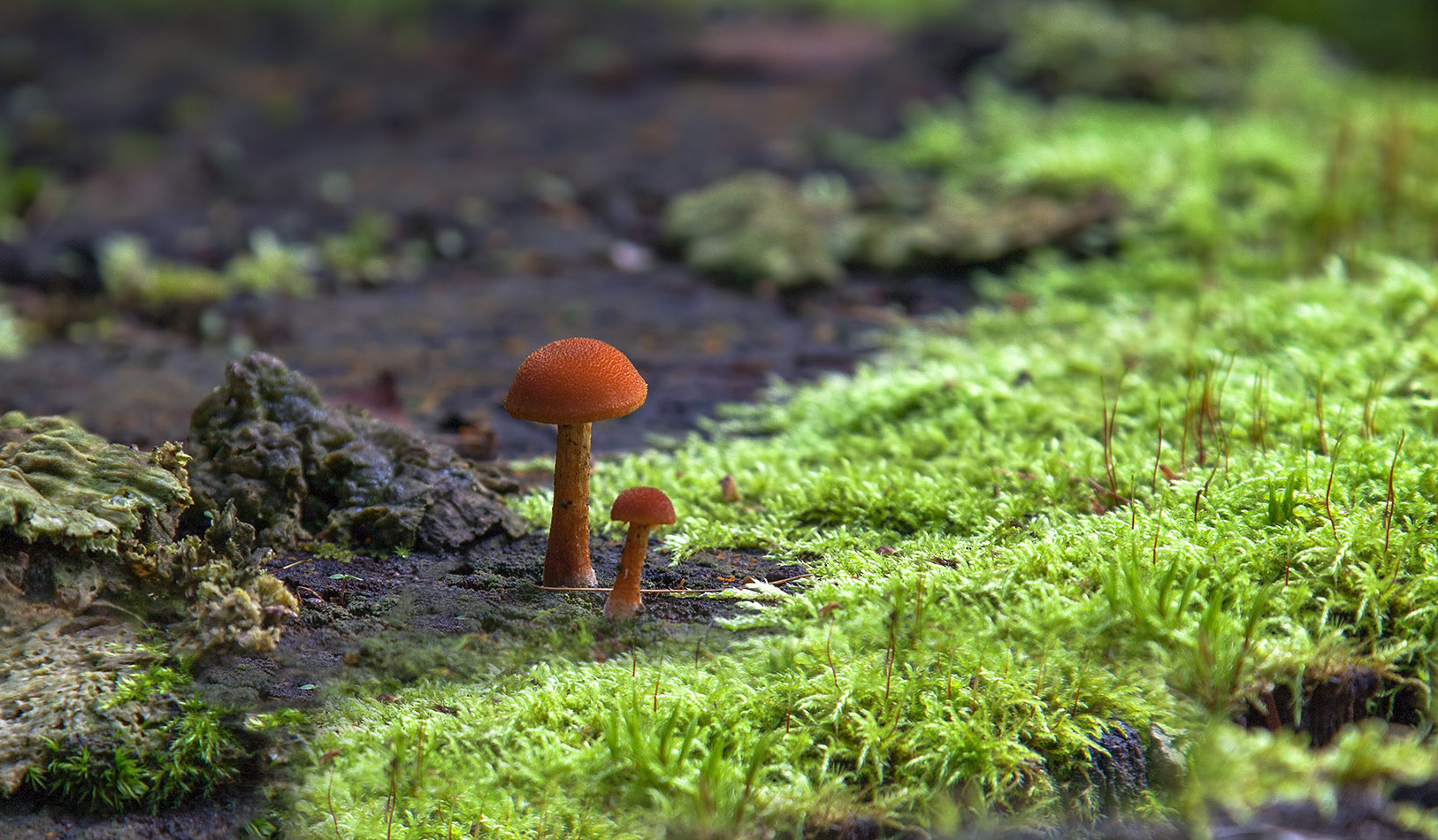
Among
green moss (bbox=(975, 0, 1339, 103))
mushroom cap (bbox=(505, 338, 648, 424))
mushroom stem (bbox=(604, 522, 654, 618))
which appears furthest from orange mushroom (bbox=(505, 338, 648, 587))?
green moss (bbox=(975, 0, 1339, 103))

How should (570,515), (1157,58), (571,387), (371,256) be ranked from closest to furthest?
1. (571,387)
2. (570,515)
3. (371,256)
4. (1157,58)

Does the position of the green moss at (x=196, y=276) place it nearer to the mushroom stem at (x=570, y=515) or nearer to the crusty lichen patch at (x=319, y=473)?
the crusty lichen patch at (x=319, y=473)

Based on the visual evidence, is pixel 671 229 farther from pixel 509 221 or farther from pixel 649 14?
pixel 649 14

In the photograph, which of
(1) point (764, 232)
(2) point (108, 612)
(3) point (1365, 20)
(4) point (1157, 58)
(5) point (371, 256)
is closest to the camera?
(2) point (108, 612)

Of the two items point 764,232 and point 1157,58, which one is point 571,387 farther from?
point 1157,58

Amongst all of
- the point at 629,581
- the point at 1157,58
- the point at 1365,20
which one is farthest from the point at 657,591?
the point at 1365,20

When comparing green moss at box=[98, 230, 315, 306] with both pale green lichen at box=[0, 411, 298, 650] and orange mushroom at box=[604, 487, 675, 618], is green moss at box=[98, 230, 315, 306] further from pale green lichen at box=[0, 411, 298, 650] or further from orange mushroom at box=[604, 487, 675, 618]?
orange mushroom at box=[604, 487, 675, 618]
